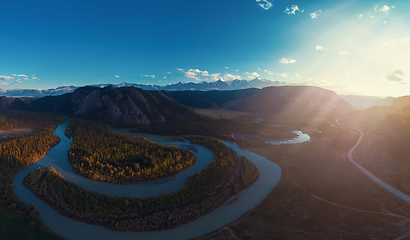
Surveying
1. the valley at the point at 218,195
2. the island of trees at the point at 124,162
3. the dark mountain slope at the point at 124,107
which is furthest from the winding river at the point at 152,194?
the dark mountain slope at the point at 124,107

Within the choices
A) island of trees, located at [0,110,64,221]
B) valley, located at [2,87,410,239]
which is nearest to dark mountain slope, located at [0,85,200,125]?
island of trees, located at [0,110,64,221]

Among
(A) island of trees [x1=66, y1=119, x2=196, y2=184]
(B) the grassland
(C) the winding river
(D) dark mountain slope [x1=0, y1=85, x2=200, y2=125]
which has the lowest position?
(B) the grassland

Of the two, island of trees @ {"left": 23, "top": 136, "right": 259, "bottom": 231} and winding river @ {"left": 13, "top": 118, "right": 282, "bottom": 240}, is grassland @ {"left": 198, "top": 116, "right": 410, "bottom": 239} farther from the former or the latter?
island of trees @ {"left": 23, "top": 136, "right": 259, "bottom": 231}

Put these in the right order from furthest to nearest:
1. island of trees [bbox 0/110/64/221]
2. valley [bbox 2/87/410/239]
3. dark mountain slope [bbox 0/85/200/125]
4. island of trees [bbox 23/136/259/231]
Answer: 1. dark mountain slope [bbox 0/85/200/125]
2. island of trees [bbox 0/110/64/221]
3. island of trees [bbox 23/136/259/231]
4. valley [bbox 2/87/410/239]

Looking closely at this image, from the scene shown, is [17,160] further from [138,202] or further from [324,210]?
[324,210]

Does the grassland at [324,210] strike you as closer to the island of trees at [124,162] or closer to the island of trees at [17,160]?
the island of trees at [124,162]

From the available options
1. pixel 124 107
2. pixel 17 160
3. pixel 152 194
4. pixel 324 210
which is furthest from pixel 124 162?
pixel 124 107

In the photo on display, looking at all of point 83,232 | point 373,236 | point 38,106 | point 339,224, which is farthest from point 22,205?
point 38,106
